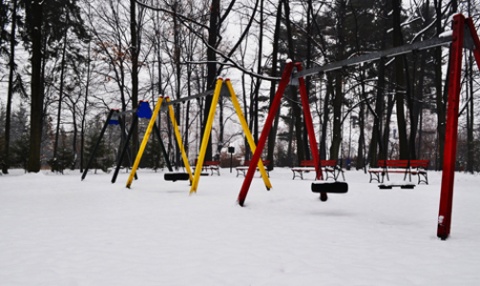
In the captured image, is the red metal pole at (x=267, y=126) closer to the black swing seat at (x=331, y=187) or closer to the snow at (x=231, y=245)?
the snow at (x=231, y=245)

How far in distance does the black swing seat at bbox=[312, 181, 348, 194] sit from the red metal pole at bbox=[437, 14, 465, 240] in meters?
1.35

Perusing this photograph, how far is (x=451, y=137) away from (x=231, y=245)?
2.57 m

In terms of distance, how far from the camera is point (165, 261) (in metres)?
2.96

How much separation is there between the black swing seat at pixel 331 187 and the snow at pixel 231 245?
0.41 meters

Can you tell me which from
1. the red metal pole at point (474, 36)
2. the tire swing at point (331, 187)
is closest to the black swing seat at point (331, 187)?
the tire swing at point (331, 187)

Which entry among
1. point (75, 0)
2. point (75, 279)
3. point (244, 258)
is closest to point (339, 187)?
point (244, 258)

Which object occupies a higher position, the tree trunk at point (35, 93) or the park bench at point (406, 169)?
the tree trunk at point (35, 93)

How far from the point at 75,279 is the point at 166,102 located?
7135mm

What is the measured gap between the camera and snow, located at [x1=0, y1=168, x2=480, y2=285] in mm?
2614

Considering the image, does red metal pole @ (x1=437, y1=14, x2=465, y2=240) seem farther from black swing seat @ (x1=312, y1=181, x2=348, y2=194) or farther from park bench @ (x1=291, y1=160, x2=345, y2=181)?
park bench @ (x1=291, y1=160, x2=345, y2=181)

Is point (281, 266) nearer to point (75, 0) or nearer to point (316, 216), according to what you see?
point (316, 216)

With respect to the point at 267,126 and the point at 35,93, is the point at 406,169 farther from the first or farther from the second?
the point at 35,93

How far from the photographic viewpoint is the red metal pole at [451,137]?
3855mm

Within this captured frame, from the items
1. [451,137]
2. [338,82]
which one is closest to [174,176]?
[451,137]
